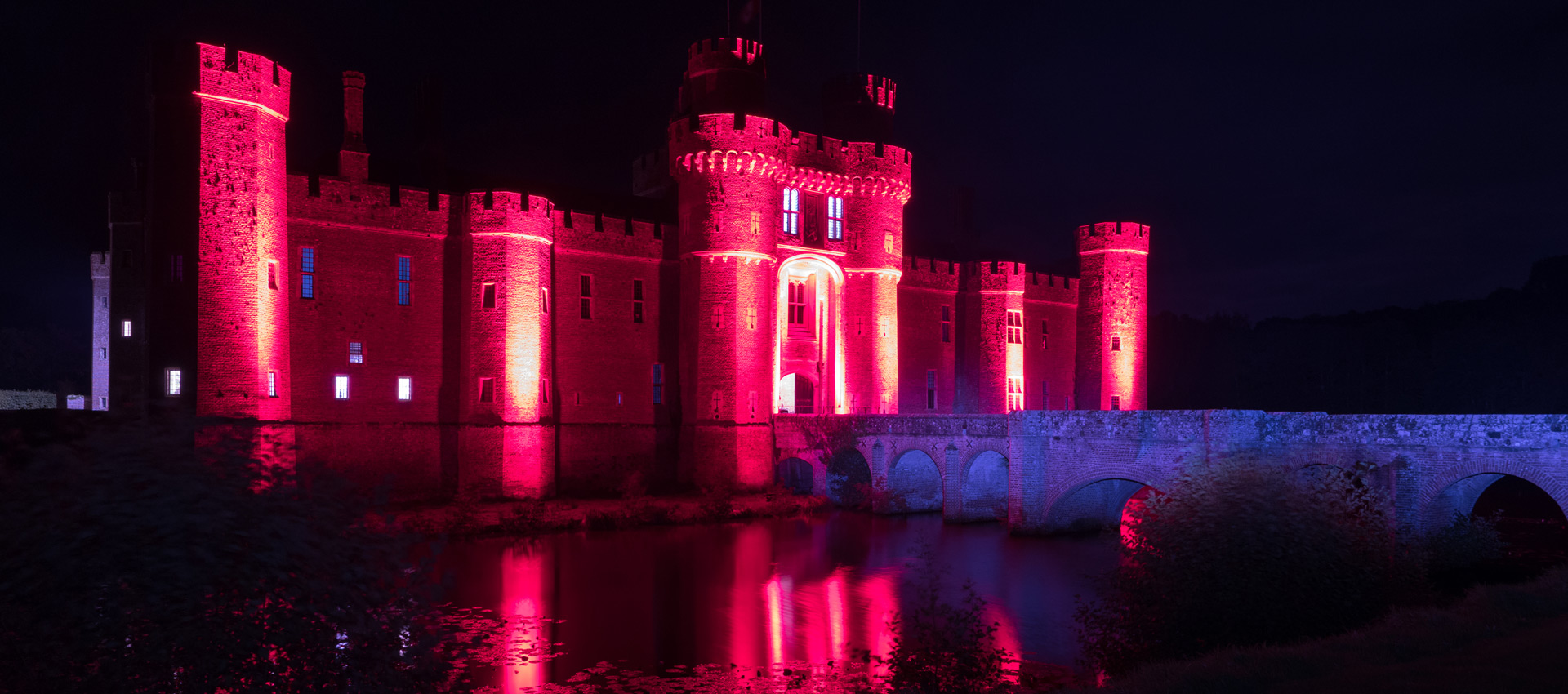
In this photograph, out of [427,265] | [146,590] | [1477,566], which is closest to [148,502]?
[146,590]

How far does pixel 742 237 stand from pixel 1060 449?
13871mm

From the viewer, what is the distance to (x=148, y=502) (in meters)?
7.46

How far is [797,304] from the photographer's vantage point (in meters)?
39.4

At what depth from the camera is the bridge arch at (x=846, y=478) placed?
36.0m

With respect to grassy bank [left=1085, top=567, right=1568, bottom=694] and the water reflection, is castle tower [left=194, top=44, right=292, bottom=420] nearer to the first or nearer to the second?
the water reflection

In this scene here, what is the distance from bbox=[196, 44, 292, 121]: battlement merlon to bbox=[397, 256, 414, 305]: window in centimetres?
604

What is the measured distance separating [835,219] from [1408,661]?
29.4 metres

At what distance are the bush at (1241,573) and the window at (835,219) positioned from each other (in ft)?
78.8

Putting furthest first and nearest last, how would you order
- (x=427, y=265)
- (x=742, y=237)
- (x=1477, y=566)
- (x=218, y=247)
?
(x=742, y=237), (x=427, y=265), (x=218, y=247), (x=1477, y=566)

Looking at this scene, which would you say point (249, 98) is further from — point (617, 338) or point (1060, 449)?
point (1060, 449)

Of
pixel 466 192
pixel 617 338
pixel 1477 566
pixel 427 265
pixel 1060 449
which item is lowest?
pixel 1477 566

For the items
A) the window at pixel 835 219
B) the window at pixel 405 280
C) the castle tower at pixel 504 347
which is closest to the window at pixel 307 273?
the window at pixel 405 280

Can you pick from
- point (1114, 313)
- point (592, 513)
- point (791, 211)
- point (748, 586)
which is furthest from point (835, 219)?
point (748, 586)

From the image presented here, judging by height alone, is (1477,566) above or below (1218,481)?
below
